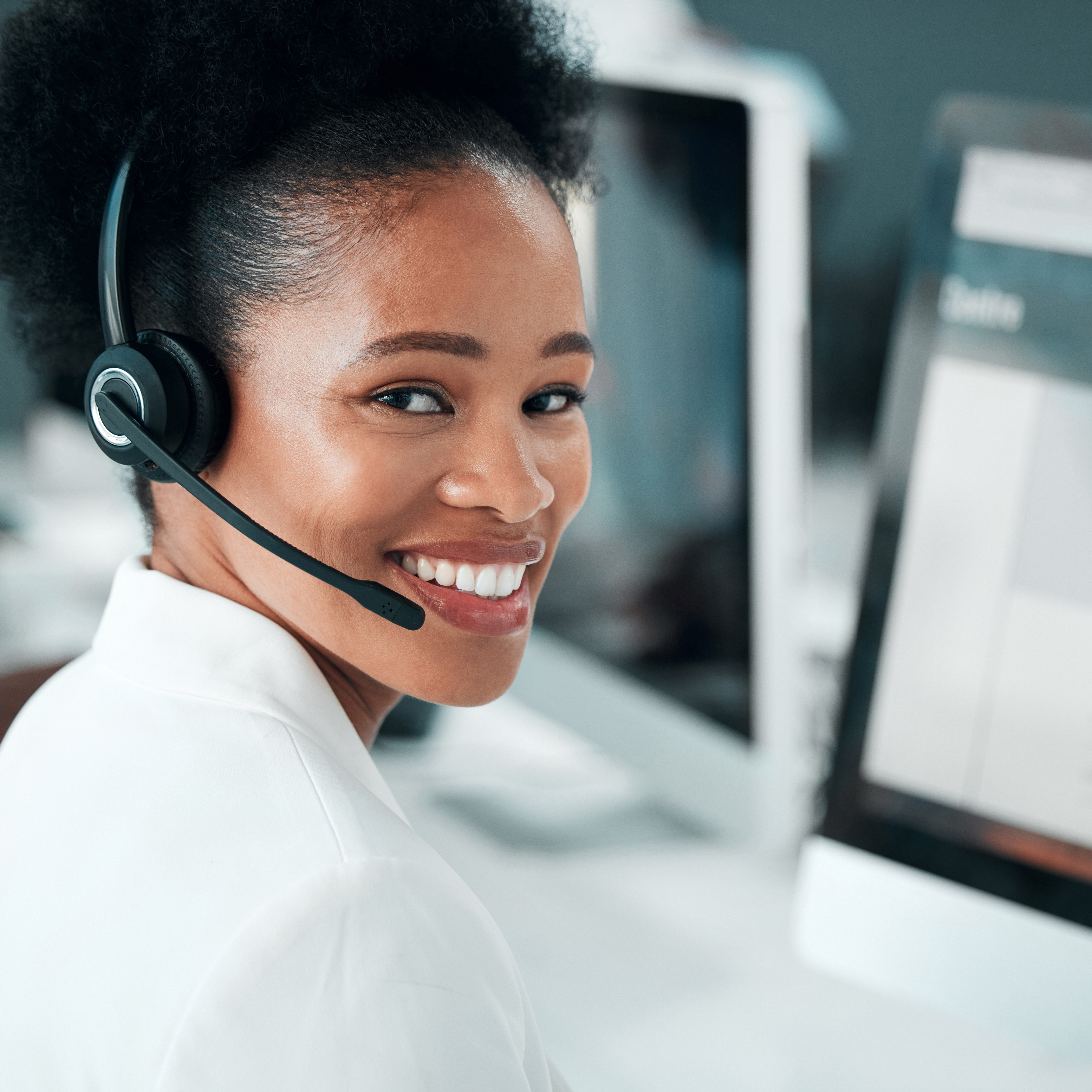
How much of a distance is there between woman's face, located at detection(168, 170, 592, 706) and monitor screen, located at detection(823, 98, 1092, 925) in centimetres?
36

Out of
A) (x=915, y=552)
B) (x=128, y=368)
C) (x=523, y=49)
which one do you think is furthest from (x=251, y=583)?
(x=915, y=552)

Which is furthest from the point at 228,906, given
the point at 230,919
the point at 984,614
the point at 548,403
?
the point at 984,614

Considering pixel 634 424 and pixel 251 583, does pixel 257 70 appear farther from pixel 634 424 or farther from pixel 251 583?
pixel 634 424

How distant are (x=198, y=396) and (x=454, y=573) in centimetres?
12

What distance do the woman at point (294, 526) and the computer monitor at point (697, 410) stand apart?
0.40 metres

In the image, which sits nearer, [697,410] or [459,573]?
[459,573]

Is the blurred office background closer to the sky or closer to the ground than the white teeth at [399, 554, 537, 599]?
closer to the ground

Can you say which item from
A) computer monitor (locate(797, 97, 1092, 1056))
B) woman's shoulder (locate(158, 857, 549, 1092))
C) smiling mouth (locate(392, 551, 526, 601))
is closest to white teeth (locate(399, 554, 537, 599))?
smiling mouth (locate(392, 551, 526, 601))

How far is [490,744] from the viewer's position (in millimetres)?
1206

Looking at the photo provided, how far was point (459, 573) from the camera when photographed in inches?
16.4

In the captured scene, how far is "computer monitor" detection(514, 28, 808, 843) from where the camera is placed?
2.65 feet

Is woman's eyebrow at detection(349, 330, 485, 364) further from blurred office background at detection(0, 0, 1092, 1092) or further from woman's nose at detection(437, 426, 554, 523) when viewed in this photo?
blurred office background at detection(0, 0, 1092, 1092)

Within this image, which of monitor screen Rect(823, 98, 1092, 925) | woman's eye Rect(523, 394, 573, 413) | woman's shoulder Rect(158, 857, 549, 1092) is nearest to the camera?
woman's shoulder Rect(158, 857, 549, 1092)

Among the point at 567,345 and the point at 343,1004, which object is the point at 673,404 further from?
the point at 343,1004
